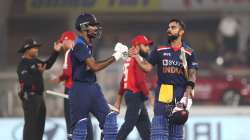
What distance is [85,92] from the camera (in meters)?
8.83

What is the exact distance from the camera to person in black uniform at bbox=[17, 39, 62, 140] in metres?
10.9

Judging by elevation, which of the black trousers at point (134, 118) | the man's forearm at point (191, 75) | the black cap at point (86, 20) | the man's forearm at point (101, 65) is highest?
the black cap at point (86, 20)

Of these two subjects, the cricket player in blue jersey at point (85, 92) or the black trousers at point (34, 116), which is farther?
the black trousers at point (34, 116)

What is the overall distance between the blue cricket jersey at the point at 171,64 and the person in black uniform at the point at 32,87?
2.17m

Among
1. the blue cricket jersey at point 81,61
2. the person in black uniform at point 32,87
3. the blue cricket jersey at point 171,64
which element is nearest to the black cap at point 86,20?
the blue cricket jersey at point 81,61

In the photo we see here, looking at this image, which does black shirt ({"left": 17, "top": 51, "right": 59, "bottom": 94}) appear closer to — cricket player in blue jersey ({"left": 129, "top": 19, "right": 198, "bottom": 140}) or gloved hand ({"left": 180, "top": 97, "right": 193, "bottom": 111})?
cricket player in blue jersey ({"left": 129, "top": 19, "right": 198, "bottom": 140})

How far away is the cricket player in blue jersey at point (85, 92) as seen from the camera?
8.80 meters

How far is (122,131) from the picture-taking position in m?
10.9

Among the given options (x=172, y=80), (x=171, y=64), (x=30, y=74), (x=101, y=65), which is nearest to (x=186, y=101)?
(x=172, y=80)

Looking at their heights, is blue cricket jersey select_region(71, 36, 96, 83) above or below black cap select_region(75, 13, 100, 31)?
below

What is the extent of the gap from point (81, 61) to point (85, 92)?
1.07 ft

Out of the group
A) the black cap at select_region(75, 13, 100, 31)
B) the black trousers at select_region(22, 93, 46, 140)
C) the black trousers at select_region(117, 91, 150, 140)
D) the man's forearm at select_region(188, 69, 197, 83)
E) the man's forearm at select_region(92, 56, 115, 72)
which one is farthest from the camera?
the black trousers at select_region(22, 93, 46, 140)

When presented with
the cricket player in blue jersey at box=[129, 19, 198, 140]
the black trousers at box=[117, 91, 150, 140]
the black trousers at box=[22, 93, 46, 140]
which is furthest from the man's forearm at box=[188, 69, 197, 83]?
the black trousers at box=[22, 93, 46, 140]

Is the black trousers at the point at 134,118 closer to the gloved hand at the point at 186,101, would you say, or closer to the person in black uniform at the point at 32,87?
the person in black uniform at the point at 32,87
